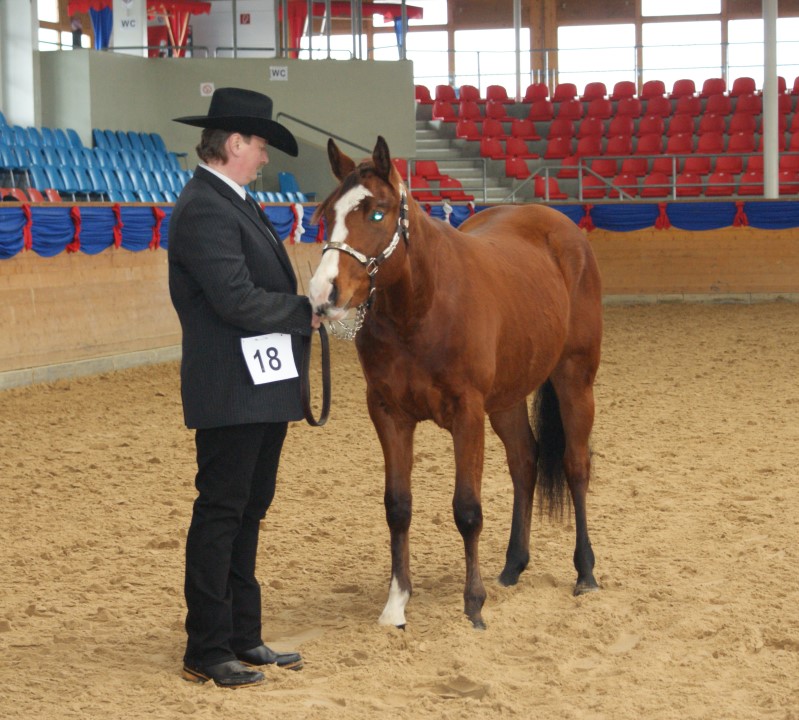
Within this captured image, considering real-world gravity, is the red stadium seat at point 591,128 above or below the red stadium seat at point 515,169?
above

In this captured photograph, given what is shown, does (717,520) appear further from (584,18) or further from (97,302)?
(584,18)

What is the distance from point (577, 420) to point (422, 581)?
3.11ft

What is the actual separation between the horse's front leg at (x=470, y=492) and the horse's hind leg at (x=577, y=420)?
700mm

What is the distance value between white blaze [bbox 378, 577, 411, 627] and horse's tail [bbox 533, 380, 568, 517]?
1024 mm

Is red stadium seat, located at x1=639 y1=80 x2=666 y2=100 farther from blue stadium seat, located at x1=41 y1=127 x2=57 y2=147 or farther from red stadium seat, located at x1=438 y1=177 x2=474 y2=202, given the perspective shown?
blue stadium seat, located at x1=41 y1=127 x2=57 y2=147

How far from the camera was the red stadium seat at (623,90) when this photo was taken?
23047mm

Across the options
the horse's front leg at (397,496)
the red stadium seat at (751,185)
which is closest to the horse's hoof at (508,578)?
the horse's front leg at (397,496)

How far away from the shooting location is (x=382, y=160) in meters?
3.57

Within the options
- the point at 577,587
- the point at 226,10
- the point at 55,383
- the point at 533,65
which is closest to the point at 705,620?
the point at 577,587

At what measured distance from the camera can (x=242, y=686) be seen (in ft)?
11.3

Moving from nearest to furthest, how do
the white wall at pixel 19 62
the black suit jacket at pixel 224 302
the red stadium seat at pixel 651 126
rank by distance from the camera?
the black suit jacket at pixel 224 302 < the white wall at pixel 19 62 < the red stadium seat at pixel 651 126

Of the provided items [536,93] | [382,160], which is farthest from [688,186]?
[382,160]

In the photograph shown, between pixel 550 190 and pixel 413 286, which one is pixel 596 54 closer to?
pixel 550 190

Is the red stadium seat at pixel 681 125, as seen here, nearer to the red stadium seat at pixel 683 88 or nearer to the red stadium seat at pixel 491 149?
the red stadium seat at pixel 683 88
